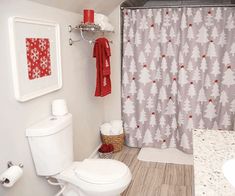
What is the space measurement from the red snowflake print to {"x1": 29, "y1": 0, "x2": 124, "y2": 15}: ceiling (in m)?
0.29

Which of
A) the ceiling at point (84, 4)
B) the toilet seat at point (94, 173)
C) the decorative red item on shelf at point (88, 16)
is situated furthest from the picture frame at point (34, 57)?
the toilet seat at point (94, 173)

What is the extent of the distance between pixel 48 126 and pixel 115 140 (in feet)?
5.08

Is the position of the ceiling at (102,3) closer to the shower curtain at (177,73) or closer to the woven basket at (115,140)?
the shower curtain at (177,73)

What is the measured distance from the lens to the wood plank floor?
8.14 ft

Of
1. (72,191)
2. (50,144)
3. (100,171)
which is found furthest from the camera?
A: (72,191)

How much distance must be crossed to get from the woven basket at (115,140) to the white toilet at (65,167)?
1.23 meters

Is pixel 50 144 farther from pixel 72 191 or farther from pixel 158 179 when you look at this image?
pixel 158 179

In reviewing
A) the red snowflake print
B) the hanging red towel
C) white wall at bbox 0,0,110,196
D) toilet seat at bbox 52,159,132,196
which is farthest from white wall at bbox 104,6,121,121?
toilet seat at bbox 52,159,132,196

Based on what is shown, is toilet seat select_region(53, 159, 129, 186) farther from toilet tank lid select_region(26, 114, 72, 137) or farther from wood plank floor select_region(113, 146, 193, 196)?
wood plank floor select_region(113, 146, 193, 196)

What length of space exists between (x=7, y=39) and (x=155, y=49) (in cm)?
192

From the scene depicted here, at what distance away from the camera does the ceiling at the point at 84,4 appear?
204cm

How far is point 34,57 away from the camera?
5.99 feet

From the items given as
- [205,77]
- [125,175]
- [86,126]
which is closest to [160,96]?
[205,77]

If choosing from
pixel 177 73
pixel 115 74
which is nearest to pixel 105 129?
pixel 115 74
